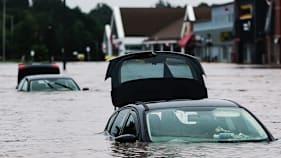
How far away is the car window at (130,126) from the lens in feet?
36.9

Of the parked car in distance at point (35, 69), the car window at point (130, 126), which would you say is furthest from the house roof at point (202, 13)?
the car window at point (130, 126)

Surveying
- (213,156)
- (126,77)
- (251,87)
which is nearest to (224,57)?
(251,87)

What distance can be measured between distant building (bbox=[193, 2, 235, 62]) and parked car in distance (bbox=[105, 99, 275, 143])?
81.4 metres

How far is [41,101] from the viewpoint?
25.0m

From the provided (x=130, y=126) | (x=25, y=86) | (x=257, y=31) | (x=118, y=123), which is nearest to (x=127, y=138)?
(x=130, y=126)

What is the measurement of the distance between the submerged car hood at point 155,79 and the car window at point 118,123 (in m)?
3.11

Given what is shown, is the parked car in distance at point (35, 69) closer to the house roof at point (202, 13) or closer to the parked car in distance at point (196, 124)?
the parked car in distance at point (196, 124)

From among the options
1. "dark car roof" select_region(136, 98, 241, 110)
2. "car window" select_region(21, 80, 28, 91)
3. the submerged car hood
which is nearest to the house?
"car window" select_region(21, 80, 28, 91)

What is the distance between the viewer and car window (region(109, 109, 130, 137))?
11969mm

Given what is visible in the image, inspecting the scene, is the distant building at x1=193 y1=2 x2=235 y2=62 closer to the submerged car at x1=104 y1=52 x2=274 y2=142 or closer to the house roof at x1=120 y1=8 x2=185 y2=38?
the house roof at x1=120 y1=8 x2=185 y2=38

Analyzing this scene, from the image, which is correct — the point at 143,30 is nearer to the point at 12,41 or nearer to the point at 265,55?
the point at 12,41

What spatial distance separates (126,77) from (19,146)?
131 inches

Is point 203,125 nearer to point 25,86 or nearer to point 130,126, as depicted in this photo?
point 130,126

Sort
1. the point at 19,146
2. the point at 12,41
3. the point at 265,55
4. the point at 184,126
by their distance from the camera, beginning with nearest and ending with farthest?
the point at 184,126 < the point at 19,146 < the point at 265,55 < the point at 12,41
